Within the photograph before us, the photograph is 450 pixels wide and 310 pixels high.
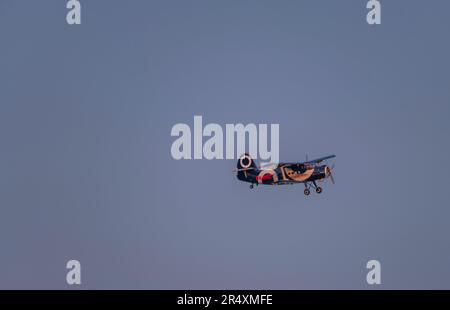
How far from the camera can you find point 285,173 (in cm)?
9800

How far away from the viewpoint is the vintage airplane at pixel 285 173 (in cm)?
9650

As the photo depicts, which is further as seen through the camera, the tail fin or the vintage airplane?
the tail fin

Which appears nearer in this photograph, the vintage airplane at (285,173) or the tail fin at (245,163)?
the vintage airplane at (285,173)

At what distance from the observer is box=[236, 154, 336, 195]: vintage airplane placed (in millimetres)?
96500
